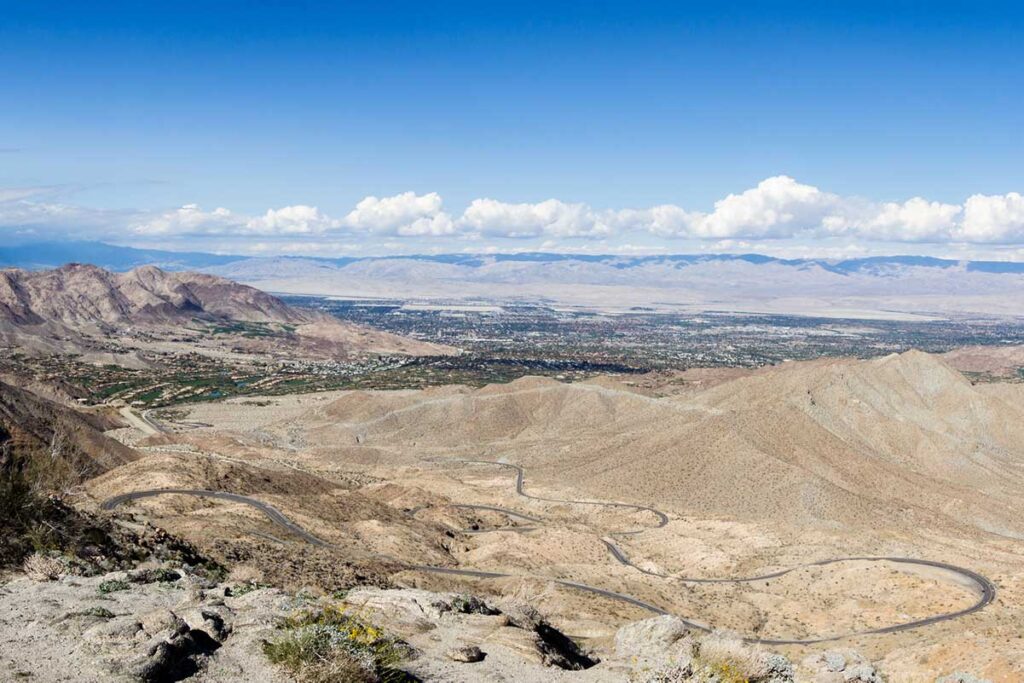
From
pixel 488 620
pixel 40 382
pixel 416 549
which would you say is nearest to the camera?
pixel 488 620

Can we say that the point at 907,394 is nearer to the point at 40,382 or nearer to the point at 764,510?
the point at 764,510

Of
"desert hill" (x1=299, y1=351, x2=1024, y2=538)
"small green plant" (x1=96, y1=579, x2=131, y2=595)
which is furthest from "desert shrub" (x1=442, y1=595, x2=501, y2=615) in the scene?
"desert hill" (x1=299, y1=351, x2=1024, y2=538)

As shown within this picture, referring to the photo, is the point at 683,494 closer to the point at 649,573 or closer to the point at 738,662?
the point at 649,573

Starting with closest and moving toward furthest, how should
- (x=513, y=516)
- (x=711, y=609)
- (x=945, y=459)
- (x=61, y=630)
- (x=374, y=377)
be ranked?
(x=61, y=630)
(x=711, y=609)
(x=513, y=516)
(x=945, y=459)
(x=374, y=377)

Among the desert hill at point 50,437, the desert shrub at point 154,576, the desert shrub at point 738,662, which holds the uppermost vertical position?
the desert shrub at point 738,662

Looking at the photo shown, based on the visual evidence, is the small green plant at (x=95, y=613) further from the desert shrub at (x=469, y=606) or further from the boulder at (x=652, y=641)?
the boulder at (x=652, y=641)

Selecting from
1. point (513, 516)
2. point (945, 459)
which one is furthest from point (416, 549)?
point (945, 459)

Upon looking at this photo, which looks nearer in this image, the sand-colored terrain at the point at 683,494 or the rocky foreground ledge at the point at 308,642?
the rocky foreground ledge at the point at 308,642

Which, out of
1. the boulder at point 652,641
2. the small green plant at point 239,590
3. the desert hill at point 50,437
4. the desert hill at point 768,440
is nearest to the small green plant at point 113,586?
the small green plant at point 239,590
